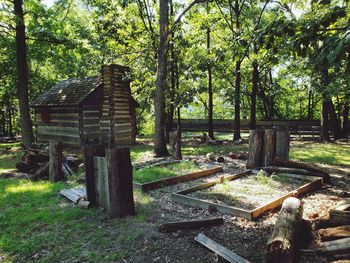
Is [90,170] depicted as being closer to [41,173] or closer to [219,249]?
[219,249]

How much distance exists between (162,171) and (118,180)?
4.14 m

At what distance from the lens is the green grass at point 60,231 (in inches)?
173

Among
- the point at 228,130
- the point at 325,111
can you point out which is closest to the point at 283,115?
the point at 228,130

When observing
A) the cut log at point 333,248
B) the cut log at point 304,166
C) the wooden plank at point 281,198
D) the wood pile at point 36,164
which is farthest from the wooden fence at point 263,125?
the cut log at point 333,248

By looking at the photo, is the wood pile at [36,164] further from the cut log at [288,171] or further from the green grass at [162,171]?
the cut log at [288,171]

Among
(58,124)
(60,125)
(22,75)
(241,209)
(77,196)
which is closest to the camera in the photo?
(241,209)

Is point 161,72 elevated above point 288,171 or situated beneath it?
elevated above

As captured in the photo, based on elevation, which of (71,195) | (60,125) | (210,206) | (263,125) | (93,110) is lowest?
(210,206)

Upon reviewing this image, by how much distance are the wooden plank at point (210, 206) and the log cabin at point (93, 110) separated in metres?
10.5

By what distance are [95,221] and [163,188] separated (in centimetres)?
270

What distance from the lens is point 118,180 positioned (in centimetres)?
556

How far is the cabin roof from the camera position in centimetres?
1648

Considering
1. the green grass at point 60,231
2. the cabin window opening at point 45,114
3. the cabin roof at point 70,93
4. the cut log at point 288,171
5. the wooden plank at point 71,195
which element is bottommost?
the green grass at point 60,231

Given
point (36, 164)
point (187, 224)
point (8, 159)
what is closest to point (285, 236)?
point (187, 224)
